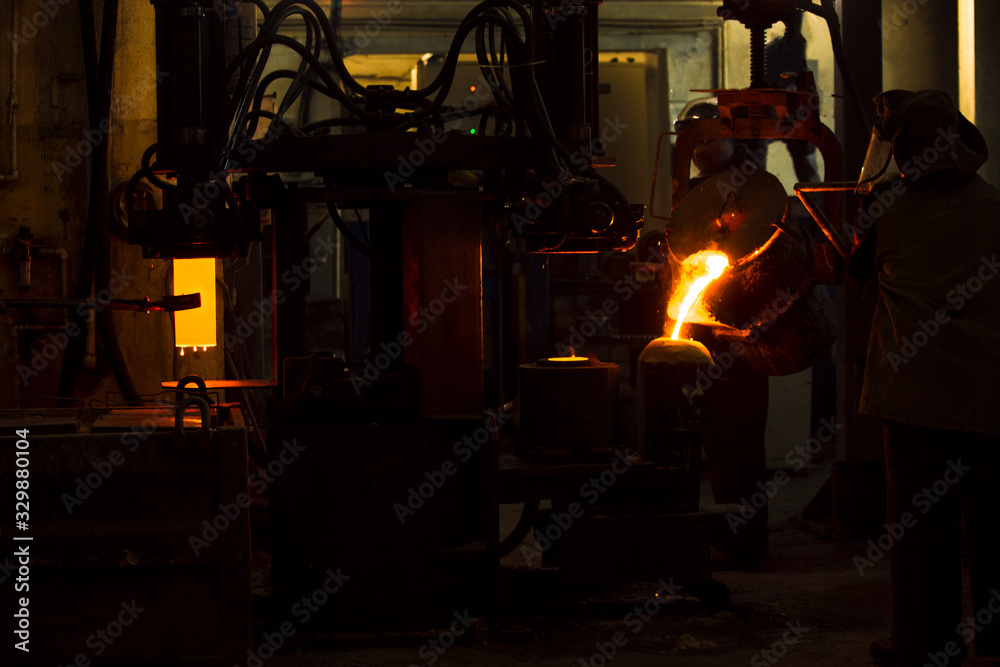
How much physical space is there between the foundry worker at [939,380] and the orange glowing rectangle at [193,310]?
8.36ft

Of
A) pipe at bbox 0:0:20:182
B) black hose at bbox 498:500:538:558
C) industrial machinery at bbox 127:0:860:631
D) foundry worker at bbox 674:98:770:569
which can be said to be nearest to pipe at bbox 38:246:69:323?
pipe at bbox 0:0:20:182

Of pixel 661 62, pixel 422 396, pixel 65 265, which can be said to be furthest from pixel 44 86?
pixel 661 62

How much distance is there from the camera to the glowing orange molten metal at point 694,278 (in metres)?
4.39

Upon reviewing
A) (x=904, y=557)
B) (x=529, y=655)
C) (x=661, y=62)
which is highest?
(x=661, y=62)

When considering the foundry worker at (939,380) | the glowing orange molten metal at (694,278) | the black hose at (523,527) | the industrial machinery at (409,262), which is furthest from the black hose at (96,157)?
the foundry worker at (939,380)

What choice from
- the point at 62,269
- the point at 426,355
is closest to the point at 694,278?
the point at 426,355

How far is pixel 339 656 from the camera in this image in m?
3.37

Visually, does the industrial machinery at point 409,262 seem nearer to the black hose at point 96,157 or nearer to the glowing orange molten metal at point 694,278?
the black hose at point 96,157

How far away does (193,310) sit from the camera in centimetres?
374

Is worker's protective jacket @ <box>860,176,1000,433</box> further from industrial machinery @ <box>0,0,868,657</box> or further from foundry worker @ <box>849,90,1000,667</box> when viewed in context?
industrial machinery @ <box>0,0,868,657</box>

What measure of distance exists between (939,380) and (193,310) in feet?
9.01

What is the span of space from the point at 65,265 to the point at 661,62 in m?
5.82

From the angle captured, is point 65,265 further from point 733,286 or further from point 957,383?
point 957,383

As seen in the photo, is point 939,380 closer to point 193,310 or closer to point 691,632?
point 691,632
